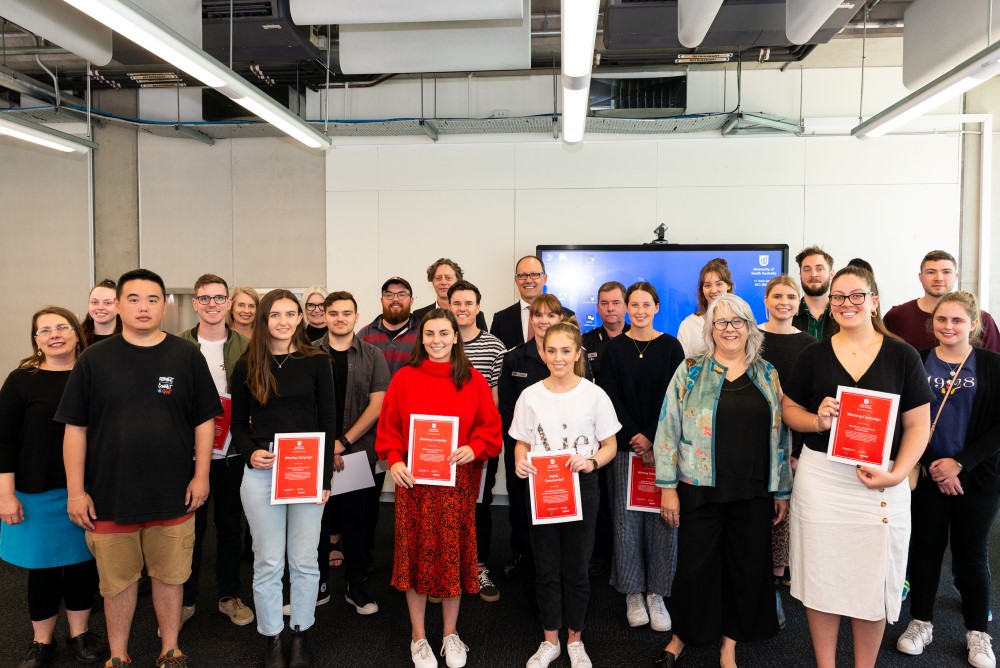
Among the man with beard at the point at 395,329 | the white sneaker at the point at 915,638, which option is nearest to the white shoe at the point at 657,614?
the white sneaker at the point at 915,638

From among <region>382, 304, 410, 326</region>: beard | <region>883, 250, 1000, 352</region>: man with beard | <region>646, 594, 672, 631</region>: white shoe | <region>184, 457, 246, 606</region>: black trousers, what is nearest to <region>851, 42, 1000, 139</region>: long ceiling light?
<region>883, 250, 1000, 352</region>: man with beard

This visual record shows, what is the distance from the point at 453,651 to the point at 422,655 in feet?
0.46

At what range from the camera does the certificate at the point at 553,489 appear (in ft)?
8.64

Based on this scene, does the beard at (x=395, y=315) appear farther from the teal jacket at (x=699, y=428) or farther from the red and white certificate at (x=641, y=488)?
the teal jacket at (x=699, y=428)

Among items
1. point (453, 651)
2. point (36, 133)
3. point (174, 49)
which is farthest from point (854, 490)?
point (36, 133)

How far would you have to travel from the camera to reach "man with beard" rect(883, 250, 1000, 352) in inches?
132

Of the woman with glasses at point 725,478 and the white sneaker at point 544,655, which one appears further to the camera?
the white sneaker at point 544,655

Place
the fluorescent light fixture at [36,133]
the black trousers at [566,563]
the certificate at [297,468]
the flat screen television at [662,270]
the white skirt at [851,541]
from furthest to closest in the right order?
the flat screen television at [662,270] < the fluorescent light fixture at [36,133] < the black trousers at [566,563] < the certificate at [297,468] < the white skirt at [851,541]

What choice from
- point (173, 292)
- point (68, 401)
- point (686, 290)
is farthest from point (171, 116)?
point (686, 290)

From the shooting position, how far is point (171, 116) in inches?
243

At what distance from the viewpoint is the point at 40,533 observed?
106 inches

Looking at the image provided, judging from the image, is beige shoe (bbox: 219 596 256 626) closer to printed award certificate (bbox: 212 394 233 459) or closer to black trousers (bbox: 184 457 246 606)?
black trousers (bbox: 184 457 246 606)

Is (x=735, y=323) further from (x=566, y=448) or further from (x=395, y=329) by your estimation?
(x=395, y=329)

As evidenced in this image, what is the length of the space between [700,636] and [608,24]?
12.4 ft
